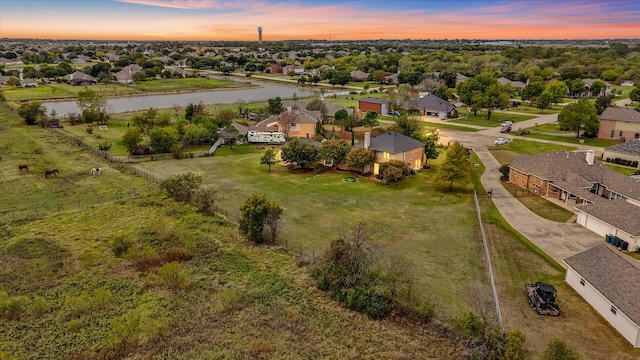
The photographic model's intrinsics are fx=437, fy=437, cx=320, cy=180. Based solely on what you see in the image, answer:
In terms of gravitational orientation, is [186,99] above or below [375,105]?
below

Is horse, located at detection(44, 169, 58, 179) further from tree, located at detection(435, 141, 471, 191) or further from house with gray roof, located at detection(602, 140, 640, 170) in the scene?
house with gray roof, located at detection(602, 140, 640, 170)

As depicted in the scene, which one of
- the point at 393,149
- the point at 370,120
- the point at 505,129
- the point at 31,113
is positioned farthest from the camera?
the point at 31,113

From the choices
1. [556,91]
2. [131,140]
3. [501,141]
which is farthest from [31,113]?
[556,91]

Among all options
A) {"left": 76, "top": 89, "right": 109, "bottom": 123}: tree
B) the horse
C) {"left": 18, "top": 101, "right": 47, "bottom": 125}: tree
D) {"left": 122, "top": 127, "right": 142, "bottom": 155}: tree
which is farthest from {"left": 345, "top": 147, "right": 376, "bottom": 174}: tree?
{"left": 18, "top": 101, "right": 47, "bottom": 125}: tree

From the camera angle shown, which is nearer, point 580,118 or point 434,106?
point 580,118

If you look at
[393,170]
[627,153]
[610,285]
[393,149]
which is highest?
[393,149]

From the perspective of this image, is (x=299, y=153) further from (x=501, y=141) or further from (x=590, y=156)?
(x=501, y=141)

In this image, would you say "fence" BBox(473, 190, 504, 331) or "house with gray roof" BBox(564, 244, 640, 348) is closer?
"house with gray roof" BBox(564, 244, 640, 348)
